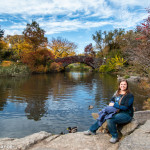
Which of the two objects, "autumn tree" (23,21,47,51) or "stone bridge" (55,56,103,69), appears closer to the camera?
"autumn tree" (23,21,47,51)

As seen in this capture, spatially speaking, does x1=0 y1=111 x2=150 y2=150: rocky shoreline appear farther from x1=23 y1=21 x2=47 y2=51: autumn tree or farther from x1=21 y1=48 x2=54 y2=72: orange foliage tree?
x1=23 y1=21 x2=47 y2=51: autumn tree

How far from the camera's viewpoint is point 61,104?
29.9 feet

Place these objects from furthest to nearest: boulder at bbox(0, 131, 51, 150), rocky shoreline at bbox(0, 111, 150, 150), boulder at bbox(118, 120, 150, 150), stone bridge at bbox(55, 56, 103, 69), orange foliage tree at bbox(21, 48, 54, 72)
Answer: stone bridge at bbox(55, 56, 103, 69) → orange foliage tree at bbox(21, 48, 54, 72) → boulder at bbox(0, 131, 51, 150) → rocky shoreline at bbox(0, 111, 150, 150) → boulder at bbox(118, 120, 150, 150)

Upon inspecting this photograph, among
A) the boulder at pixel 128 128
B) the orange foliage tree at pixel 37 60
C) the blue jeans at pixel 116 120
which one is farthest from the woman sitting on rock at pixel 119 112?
the orange foliage tree at pixel 37 60

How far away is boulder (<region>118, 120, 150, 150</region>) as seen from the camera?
3.14 meters

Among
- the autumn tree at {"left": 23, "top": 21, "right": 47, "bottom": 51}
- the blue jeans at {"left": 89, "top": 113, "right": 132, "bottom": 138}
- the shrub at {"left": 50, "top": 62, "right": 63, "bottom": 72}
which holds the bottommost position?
the shrub at {"left": 50, "top": 62, "right": 63, "bottom": 72}

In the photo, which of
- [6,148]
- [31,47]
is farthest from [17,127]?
[31,47]

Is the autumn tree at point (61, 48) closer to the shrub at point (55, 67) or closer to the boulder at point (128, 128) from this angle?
the shrub at point (55, 67)

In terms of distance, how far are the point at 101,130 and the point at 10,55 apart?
114ft

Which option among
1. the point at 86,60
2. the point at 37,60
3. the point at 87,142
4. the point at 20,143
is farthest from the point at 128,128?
the point at 86,60

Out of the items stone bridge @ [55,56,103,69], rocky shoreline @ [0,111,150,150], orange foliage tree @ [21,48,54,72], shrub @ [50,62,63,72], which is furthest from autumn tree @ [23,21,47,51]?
rocky shoreline @ [0,111,150,150]

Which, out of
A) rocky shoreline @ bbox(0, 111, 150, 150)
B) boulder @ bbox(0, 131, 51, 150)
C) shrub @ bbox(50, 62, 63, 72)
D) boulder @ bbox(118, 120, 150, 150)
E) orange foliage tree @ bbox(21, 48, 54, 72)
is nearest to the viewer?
boulder @ bbox(118, 120, 150, 150)

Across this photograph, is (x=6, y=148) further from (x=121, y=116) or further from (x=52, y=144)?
(x=121, y=116)

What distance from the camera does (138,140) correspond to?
134 inches
